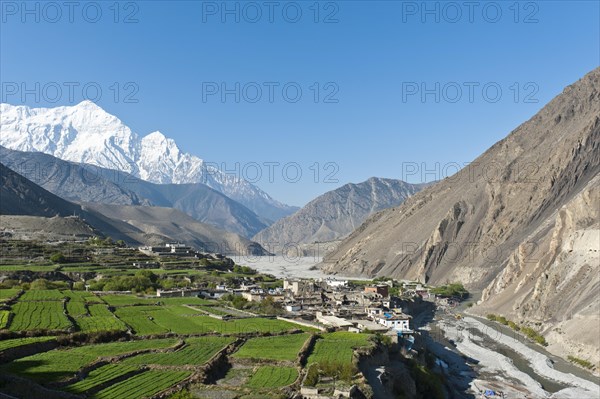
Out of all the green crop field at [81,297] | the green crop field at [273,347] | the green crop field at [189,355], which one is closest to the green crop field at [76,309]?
the green crop field at [81,297]

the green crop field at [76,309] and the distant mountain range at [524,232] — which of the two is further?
the distant mountain range at [524,232]

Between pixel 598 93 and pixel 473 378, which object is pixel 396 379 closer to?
pixel 473 378

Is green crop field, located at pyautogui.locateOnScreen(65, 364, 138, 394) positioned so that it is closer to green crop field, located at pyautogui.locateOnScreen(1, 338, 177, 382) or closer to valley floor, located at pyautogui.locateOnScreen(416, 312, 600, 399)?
green crop field, located at pyautogui.locateOnScreen(1, 338, 177, 382)

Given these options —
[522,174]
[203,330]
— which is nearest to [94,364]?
[203,330]

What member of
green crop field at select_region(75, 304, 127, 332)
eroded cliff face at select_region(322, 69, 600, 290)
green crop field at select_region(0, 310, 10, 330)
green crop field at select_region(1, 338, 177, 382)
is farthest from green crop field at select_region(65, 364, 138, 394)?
eroded cliff face at select_region(322, 69, 600, 290)

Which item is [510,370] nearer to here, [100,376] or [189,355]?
[189,355]

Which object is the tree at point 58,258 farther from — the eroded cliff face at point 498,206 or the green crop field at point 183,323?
the eroded cliff face at point 498,206
